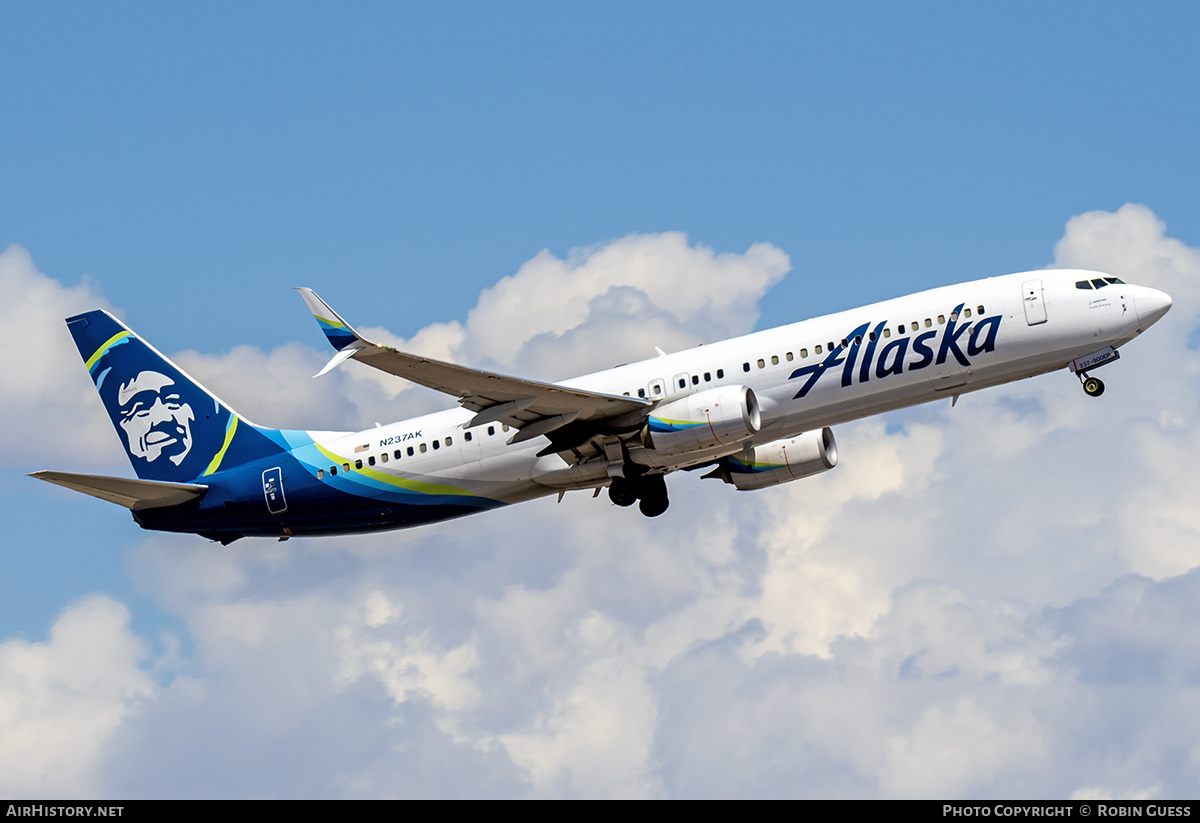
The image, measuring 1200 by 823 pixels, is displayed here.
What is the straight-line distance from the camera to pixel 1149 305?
134 ft

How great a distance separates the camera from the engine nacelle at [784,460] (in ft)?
159

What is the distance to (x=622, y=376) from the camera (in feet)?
144

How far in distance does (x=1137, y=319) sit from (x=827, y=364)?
30.4 feet

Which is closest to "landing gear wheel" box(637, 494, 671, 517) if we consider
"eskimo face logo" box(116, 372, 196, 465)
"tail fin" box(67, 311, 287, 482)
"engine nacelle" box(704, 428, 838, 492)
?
"engine nacelle" box(704, 428, 838, 492)

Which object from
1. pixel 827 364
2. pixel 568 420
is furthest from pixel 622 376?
pixel 827 364

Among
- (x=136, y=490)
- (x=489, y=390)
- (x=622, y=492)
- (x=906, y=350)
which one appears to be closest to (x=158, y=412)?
(x=136, y=490)

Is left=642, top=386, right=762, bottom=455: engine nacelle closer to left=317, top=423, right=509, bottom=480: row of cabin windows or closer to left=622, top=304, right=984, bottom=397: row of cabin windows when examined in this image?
left=622, top=304, right=984, bottom=397: row of cabin windows

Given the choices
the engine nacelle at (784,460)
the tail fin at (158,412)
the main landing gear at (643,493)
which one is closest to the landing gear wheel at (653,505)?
the main landing gear at (643,493)

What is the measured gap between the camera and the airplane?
40938 millimetres

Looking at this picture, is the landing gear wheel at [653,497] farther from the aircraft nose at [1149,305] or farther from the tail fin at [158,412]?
the aircraft nose at [1149,305]

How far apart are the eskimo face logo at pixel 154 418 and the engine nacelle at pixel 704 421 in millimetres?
17784

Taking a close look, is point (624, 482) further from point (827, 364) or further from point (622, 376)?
point (827, 364)

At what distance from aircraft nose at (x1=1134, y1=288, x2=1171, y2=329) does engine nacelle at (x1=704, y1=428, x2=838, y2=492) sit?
38.5 ft
